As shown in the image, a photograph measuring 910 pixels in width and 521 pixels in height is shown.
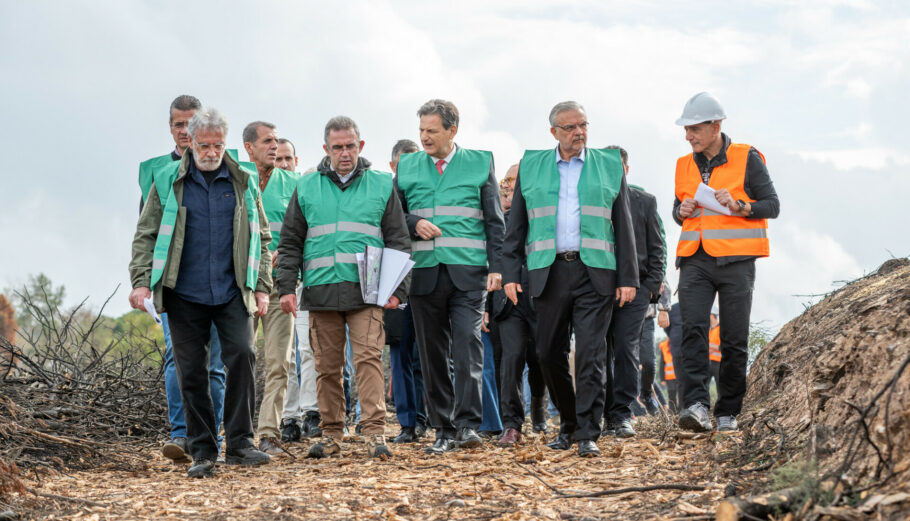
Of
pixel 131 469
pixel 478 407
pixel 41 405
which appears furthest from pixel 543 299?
pixel 41 405

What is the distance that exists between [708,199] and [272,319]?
361cm

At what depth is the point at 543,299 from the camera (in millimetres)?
6629

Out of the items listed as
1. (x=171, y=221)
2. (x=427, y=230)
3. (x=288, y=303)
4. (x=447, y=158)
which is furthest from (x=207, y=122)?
(x=447, y=158)

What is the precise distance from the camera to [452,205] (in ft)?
23.8

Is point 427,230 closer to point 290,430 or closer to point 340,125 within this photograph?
point 340,125

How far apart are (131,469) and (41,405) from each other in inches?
48.9

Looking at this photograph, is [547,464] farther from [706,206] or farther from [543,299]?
[706,206]

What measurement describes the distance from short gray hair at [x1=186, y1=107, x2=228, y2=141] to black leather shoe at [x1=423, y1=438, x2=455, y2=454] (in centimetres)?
267

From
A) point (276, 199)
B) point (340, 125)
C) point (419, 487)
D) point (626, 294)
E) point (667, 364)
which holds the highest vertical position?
point (340, 125)

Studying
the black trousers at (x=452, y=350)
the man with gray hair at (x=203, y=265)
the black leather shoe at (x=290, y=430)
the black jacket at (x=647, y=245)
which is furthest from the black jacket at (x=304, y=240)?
the black jacket at (x=647, y=245)

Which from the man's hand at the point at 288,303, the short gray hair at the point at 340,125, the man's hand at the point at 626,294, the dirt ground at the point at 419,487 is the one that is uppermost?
the short gray hair at the point at 340,125

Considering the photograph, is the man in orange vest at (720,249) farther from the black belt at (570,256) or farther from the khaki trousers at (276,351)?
the khaki trousers at (276,351)

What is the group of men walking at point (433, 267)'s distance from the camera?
6406 mm

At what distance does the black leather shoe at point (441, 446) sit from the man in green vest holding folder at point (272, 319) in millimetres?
1177
